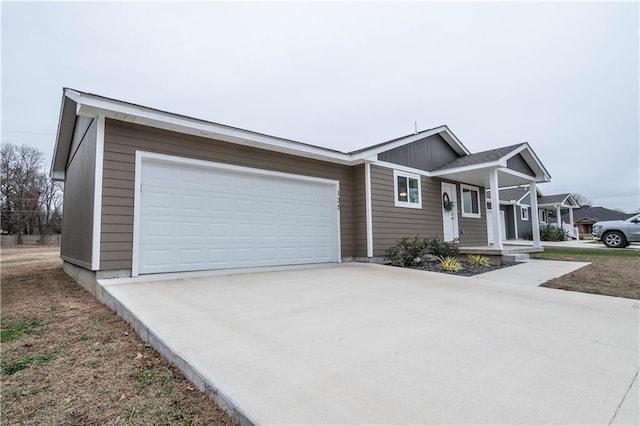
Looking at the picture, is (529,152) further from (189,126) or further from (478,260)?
(189,126)

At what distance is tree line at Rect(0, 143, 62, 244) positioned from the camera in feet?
96.9

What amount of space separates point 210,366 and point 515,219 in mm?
24879

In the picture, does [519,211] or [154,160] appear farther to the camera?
[519,211]

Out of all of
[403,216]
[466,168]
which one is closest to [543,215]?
[466,168]

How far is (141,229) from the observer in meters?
5.42

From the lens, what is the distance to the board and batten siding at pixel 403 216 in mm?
8672

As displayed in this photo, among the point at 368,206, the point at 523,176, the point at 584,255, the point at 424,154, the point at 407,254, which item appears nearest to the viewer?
the point at 407,254

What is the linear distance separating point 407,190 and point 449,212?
2.49 metres

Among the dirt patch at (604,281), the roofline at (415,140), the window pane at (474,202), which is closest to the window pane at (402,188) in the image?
the roofline at (415,140)

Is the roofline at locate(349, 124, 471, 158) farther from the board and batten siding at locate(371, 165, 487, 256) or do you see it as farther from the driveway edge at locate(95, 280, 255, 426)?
the driveway edge at locate(95, 280, 255, 426)

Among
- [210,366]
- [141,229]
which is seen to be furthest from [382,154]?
[210,366]

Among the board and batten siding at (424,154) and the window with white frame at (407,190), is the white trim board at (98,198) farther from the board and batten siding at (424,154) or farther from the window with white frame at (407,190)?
the window with white frame at (407,190)

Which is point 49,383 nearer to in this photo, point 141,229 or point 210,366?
point 210,366

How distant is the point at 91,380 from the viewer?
233cm
